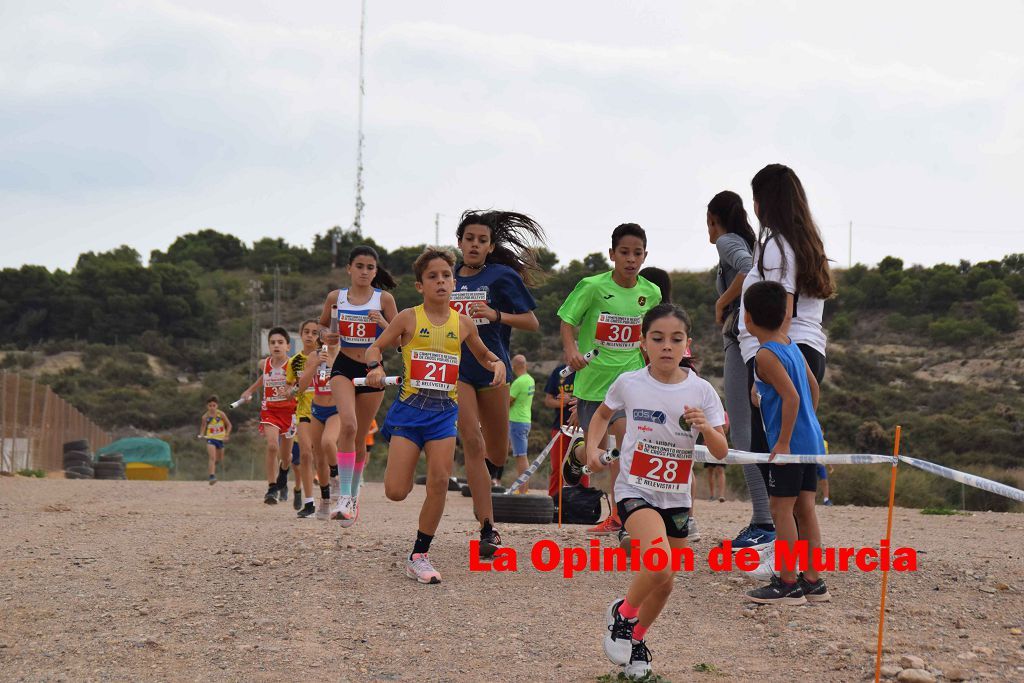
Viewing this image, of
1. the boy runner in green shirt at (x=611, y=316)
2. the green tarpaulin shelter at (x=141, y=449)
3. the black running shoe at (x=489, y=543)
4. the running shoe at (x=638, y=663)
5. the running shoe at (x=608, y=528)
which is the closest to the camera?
the running shoe at (x=638, y=663)

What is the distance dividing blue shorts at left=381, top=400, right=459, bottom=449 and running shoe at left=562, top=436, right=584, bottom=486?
3182 mm

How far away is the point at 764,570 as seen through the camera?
22.6 feet

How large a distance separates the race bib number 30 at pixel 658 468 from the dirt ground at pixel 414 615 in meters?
0.85

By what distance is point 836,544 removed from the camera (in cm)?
875

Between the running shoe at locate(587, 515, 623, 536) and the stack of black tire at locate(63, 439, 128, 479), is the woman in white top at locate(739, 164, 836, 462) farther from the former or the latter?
the stack of black tire at locate(63, 439, 128, 479)

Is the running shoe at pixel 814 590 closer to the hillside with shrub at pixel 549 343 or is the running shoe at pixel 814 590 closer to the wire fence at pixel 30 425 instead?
the hillside with shrub at pixel 549 343

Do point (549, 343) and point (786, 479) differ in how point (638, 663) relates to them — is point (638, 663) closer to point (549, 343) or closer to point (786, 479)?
point (786, 479)

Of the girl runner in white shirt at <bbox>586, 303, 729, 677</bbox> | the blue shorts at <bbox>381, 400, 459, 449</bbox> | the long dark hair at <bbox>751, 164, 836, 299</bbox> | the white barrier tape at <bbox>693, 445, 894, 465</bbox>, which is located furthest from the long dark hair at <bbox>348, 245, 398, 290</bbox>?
the girl runner in white shirt at <bbox>586, 303, 729, 677</bbox>

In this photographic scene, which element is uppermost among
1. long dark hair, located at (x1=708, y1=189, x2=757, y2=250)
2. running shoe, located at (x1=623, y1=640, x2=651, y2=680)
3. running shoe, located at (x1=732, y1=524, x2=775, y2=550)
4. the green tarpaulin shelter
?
long dark hair, located at (x1=708, y1=189, x2=757, y2=250)

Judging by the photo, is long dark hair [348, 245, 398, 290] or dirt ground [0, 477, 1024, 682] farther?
long dark hair [348, 245, 398, 290]

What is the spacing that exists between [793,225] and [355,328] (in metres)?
4.13

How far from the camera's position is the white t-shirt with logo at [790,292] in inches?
261

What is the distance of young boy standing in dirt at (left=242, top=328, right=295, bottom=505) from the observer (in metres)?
13.0

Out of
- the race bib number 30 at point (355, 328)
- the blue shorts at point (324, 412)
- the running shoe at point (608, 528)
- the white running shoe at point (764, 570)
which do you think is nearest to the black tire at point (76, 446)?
the blue shorts at point (324, 412)
